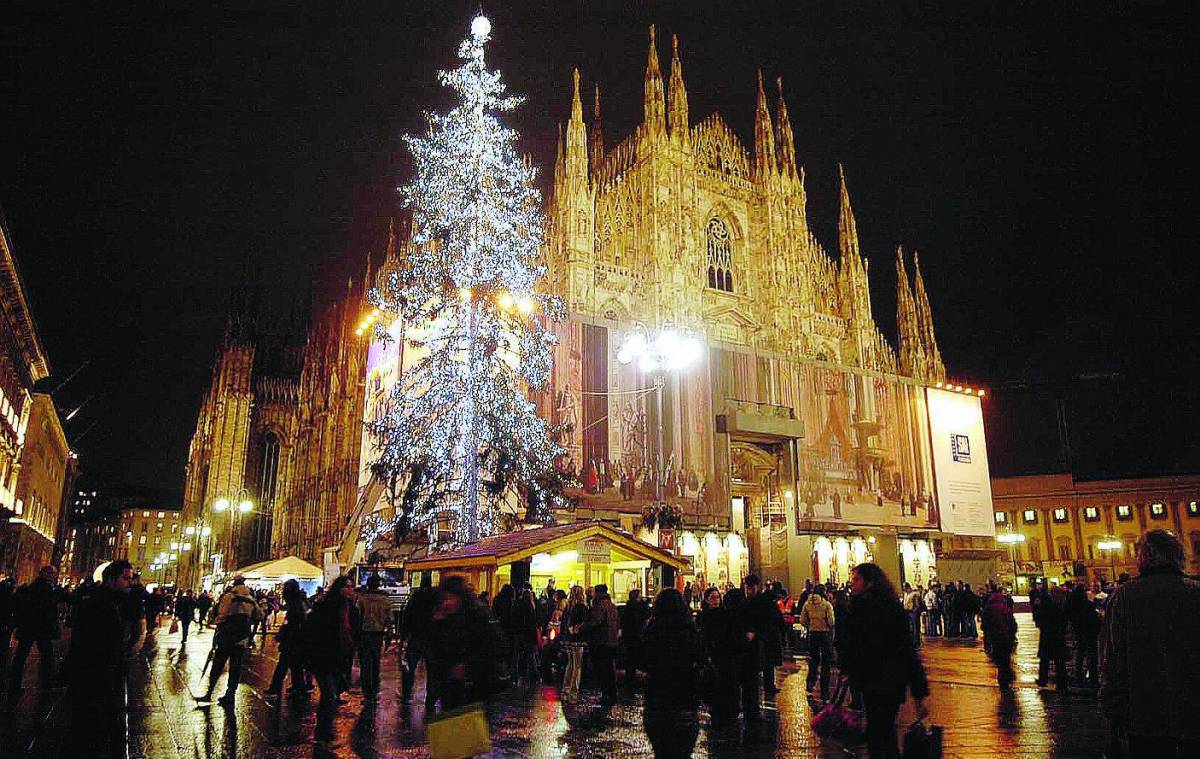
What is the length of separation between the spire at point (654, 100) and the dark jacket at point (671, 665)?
119ft

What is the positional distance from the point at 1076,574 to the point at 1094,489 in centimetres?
4908

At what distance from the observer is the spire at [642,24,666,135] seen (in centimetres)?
3853

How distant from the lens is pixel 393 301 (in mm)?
19594

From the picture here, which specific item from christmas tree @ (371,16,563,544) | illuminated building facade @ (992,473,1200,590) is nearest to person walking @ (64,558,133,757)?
christmas tree @ (371,16,563,544)

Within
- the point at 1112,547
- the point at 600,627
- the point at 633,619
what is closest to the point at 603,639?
the point at 600,627

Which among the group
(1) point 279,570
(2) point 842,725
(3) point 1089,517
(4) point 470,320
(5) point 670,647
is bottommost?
(2) point 842,725

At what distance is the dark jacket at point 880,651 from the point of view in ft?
13.6

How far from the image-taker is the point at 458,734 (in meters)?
3.71

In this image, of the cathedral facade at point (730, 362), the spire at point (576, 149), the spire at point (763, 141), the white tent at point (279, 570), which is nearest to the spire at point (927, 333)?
the cathedral facade at point (730, 362)

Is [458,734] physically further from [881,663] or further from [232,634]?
[232,634]

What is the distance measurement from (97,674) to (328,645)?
1.98 meters

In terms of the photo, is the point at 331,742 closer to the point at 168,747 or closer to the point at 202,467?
the point at 168,747

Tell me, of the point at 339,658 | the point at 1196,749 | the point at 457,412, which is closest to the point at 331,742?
the point at 339,658

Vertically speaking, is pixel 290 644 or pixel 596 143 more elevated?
pixel 596 143
